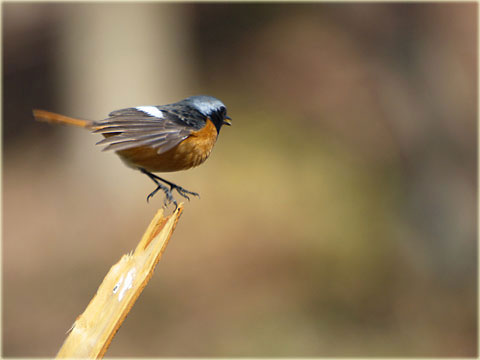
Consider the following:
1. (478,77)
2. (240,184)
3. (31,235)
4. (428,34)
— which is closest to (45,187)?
(31,235)

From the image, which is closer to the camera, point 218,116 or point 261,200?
point 218,116

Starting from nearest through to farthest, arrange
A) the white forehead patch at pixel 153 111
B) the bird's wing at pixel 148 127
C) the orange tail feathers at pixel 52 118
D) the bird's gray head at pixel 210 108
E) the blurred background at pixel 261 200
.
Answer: the orange tail feathers at pixel 52 118 → the bird's wing at pixel 148 127 → the white forehead patch at pixel 153 111 → the bird's gray head at pixel 210 108 → the blurred background at pixel 261 200

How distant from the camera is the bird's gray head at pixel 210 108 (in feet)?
10.7

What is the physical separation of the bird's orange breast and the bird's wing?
4 cm

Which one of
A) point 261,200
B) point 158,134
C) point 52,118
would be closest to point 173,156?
point 158,134

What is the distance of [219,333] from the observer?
7836mm

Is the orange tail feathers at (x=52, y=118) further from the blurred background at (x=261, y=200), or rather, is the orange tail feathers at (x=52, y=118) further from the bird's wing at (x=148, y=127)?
the blurred background at (x=261, y=200)

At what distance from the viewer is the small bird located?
107 inches

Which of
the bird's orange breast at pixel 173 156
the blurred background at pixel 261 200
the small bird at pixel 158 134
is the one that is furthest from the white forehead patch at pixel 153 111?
the blurred background at pixel 261 200

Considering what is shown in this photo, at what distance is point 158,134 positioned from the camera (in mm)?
2793

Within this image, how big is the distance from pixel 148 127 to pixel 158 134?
0.32ft

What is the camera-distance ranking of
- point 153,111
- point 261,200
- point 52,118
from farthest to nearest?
point 261,200
point 153,111
point 52,118

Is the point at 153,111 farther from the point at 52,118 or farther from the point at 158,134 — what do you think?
the point at 52,118

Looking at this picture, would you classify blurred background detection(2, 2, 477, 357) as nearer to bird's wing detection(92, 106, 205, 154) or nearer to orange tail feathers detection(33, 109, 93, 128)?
bird's wing detection(92, 106, 205, 154)
